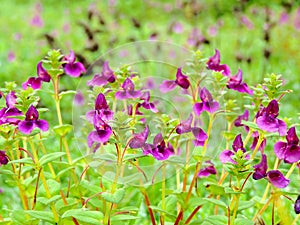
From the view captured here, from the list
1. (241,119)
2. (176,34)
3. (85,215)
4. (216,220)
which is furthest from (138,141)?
(176,34)

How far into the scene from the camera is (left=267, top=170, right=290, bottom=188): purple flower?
1472 millimetres

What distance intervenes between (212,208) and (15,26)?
6.10 m

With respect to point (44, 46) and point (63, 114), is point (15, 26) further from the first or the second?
point (63, 114)

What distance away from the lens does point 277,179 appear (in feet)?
4.86

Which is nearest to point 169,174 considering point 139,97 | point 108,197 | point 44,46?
point 139,97

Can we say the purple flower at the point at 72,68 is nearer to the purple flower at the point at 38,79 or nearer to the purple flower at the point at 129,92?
the purple flower at the point at 38,79

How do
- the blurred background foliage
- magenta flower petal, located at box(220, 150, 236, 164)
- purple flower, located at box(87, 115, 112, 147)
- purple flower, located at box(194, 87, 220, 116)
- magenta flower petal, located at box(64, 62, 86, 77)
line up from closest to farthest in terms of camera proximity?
1. purple flower, located at box(87, 115, 112, 147)
2. magenta flower petal, located at box(220, 150, 236, 164)
3. purple flower, located at box(194, 87, 220, 116)
4. magenta flower petal, located at box(64, 62, 86, 77)
5. the blurred background foliage

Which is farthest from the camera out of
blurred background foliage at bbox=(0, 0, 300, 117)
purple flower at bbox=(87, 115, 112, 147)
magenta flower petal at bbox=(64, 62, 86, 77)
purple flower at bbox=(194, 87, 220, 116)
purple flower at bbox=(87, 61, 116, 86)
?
blurred background foliage at bbox=(0, 0, 300, 117)

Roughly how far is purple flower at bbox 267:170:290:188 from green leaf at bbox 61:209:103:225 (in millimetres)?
488

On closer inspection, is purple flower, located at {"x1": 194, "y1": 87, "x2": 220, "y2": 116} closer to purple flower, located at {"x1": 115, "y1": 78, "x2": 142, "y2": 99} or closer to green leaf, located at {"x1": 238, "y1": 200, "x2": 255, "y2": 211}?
purple flower, located at {"x1": 115, "y1": 78, "x2": 142, "y2": 99}

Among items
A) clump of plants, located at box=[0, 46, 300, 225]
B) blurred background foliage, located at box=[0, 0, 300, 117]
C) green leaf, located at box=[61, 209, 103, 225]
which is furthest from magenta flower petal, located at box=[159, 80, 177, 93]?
blurred background foliage, located at box=[0, 0, 300, 117]

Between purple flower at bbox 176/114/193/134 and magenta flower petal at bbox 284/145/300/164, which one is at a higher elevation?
purple flower at bbox 176/114/193/134

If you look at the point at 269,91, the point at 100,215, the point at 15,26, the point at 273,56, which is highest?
the point at 15,26

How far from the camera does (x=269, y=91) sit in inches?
61.3
